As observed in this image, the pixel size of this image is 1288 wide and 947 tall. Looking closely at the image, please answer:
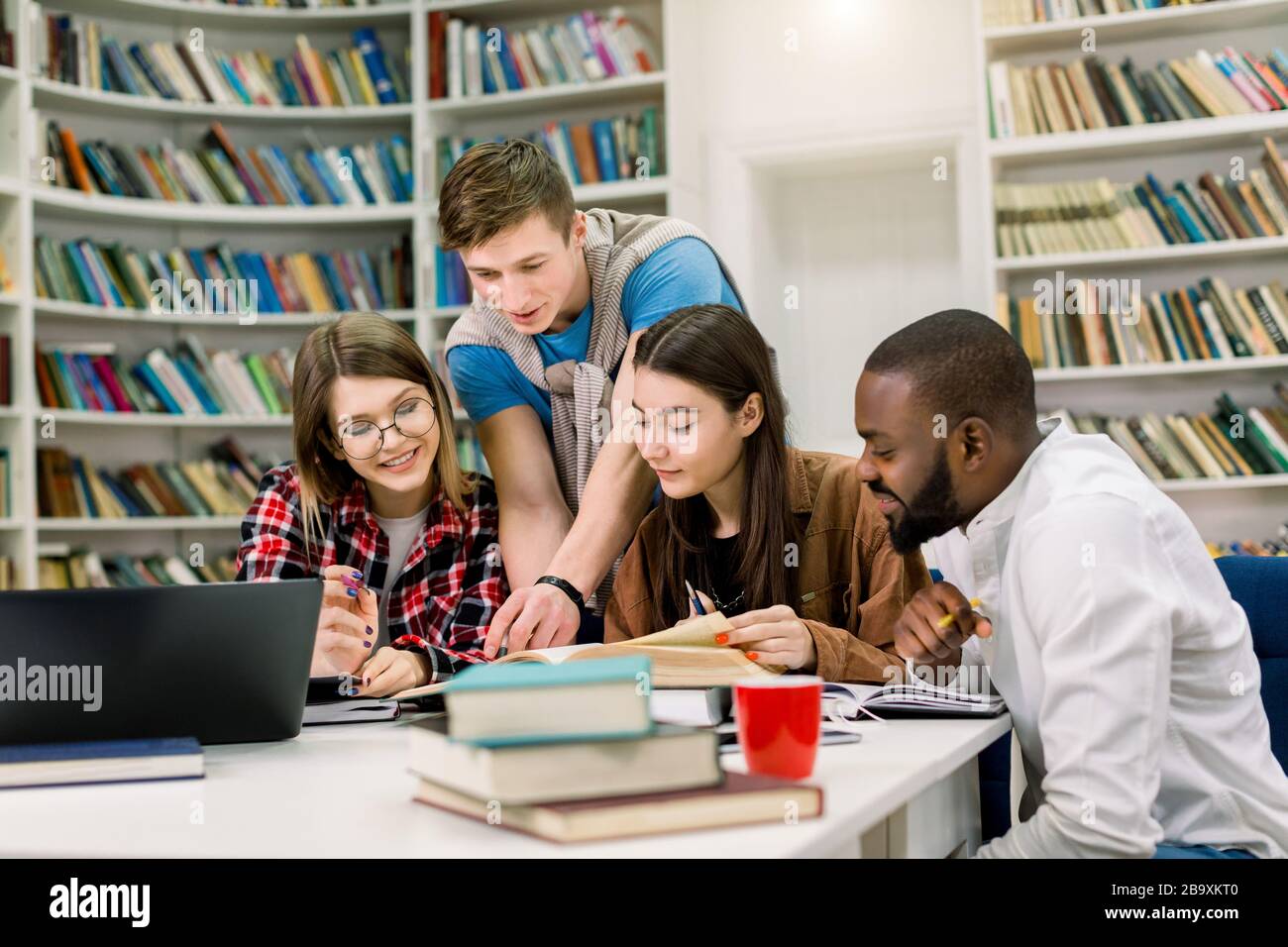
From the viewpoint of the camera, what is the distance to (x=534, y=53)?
471 centimetres

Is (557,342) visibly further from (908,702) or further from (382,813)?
(382,813)

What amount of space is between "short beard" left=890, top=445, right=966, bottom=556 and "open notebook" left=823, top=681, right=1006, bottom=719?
0.55 feet

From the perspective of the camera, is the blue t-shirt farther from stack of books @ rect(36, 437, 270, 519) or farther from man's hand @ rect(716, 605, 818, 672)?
stack of books @ rect(36, 437, 270, 519)

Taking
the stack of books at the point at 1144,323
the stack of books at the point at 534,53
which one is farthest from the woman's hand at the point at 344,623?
the stack of books at the point at 534,53

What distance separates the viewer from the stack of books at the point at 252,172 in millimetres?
4660

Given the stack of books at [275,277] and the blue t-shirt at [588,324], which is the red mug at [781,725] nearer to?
the blue t-shirt at [588,324]

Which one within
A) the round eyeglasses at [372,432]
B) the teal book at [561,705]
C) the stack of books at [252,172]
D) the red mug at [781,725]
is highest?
the stack of books at [252,172]

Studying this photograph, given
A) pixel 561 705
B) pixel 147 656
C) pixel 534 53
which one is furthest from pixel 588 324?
pixel 534 53

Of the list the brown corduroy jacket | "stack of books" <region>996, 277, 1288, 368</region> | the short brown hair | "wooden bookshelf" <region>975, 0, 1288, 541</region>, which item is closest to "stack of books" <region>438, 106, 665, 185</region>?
"wooden bookshelf" <region>975, 0, 1288, 541</region>

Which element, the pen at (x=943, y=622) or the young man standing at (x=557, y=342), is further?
the young man standing at (x=557, y=342)

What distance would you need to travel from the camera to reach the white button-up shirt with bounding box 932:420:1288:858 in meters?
1.08

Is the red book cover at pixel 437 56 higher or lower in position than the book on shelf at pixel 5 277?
higher

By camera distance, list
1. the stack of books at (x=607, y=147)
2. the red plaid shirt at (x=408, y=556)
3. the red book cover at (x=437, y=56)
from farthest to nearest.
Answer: the red book cover at (x=437, y=56)
the stack of books at (x=607, y=147)
the red plaid shirt at (x=408, y=556)

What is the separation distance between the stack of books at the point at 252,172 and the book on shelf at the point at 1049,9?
2.21 metres
